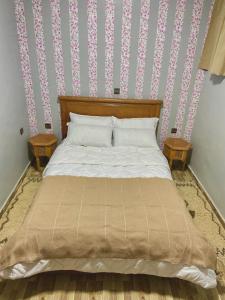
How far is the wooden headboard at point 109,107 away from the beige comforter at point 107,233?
5.32 feet

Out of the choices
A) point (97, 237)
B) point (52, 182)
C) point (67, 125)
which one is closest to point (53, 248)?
point (97, 237)

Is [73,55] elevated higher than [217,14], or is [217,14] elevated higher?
[217,14]

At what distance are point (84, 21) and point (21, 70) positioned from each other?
1017mm

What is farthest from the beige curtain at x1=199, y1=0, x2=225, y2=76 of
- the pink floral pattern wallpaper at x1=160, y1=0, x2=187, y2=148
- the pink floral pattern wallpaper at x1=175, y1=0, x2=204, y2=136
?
the pink floral pattern wallpaper at x1=160, y1=0, x2=187, y2=148

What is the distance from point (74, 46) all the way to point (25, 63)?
68 cm

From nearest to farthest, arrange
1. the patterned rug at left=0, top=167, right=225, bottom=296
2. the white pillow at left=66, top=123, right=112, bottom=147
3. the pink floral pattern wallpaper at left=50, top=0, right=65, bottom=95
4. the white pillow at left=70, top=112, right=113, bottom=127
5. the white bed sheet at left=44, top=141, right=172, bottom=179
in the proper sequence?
the patterned rug at left=0, top=167, right=225, bottom=296
the white bed sheet at left=44, top=141, right=172, bottom=179
the pink floral pattern wallpaper at left=50, top=0, right=65, bottom=95
the white pillow at left=66, top=123, right=112, bottom=147
the white pillow at left=70, top=112, right=113, bottom=127

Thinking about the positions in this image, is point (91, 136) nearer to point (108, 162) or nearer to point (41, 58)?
point (108, 162)

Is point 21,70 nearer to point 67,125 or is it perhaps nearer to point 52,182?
point 67,125

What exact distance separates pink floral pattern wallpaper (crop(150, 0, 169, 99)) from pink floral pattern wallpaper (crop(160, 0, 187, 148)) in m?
0.13

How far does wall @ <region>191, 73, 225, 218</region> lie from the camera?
98.3 inches

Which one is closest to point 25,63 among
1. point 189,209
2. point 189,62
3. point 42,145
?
point 42,145

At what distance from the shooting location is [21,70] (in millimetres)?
2945

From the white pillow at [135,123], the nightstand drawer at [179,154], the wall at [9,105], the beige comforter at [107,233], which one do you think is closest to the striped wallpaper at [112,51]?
the wall at [9,105]

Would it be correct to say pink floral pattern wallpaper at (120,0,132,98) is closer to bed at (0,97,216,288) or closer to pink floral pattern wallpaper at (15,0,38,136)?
pink floral pattern wallpaper at (15,0,38,136)
